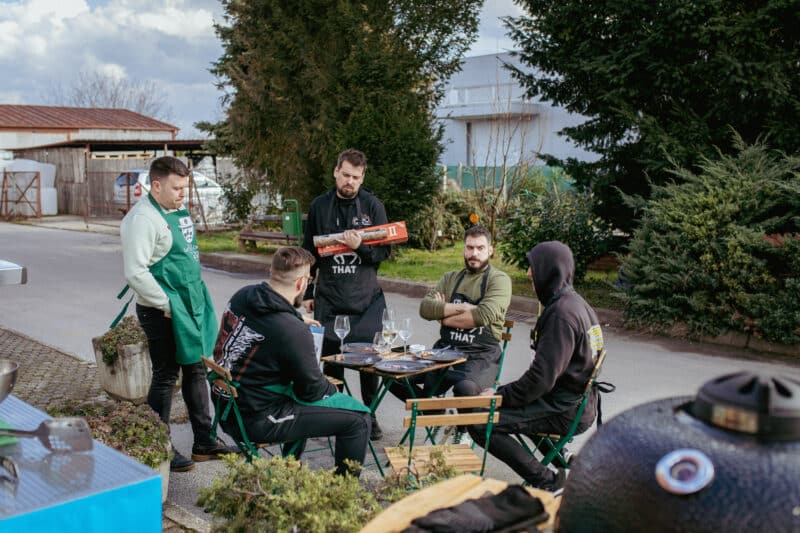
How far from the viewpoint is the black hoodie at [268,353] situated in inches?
175

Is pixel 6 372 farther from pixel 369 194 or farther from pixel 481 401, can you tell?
pixel 369 194

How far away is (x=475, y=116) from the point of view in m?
41.9

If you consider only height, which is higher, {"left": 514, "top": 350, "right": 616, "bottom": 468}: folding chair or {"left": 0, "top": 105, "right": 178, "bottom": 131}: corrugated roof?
{"left": 0, "top": 105, "right": 178, "bottom": 131}: corrugated roof

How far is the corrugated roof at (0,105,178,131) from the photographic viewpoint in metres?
45.1

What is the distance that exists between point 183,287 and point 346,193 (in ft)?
4.92

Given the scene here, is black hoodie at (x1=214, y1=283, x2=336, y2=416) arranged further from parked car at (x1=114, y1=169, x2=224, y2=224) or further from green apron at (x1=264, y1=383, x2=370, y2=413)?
parked car at (x1=114, y1=169, x2=224, y2=224)

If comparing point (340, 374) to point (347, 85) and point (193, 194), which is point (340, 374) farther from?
point (193, 194)

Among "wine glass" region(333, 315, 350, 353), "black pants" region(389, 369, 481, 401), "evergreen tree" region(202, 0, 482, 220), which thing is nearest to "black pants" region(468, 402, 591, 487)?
"black pants" region(389, 369, 481, 401)

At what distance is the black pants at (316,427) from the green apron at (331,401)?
0.08ft

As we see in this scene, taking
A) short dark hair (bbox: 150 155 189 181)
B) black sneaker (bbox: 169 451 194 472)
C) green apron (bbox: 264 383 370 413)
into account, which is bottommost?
black sneaker (bbox: 169 451 194 472)

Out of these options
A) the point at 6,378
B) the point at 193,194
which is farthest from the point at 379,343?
the point at 193,194

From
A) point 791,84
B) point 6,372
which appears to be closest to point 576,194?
point 791,84

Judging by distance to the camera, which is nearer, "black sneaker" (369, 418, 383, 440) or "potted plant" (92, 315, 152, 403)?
"black sneaker" (369, 418, 383, 440)

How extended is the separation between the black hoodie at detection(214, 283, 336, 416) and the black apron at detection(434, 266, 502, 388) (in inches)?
60.6
